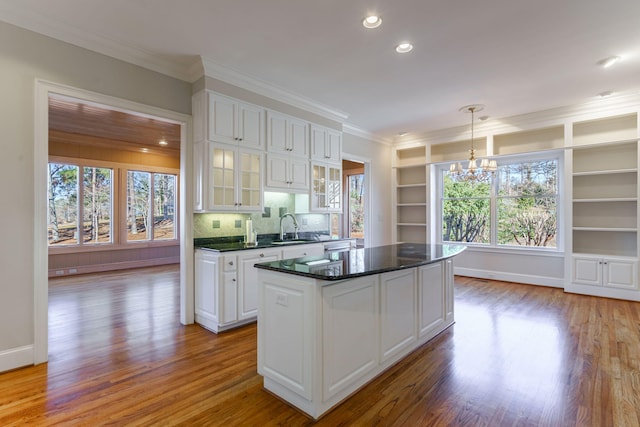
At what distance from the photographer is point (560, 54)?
336 centimetres

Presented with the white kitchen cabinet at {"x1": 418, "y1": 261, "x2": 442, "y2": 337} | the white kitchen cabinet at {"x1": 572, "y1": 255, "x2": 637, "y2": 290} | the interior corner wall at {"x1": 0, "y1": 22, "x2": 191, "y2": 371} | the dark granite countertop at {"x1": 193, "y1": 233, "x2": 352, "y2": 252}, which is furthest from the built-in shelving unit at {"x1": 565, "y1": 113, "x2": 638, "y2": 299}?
the interior corner wall at {"x1": 0, "y1": 22, "x2": 191, "y2": 371}

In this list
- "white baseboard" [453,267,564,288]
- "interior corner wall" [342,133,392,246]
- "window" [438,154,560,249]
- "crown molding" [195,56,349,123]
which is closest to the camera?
"crown molding" [195,56,349,123]

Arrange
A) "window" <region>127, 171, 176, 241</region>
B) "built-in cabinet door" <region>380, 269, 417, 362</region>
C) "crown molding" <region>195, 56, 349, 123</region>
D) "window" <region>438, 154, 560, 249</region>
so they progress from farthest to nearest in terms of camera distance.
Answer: "window" <region>127, 171, 176, 241</region>, "window" <region>438, 154, 560, 249</region>, "crown molding" <region>195, 56, 349, 123</region>, "built-in cabinet door" <region>380, 269, 417, 362</region>

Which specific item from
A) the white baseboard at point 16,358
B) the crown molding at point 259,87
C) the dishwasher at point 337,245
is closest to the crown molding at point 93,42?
the crown molding at point 259,87

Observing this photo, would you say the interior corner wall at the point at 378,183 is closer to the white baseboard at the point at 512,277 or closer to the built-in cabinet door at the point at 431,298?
the white baseboard at the point at 512,277

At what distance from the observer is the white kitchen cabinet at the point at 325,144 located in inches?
192

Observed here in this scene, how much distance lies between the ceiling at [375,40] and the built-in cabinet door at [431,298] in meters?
2.27

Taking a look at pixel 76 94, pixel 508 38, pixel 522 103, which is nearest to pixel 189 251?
pixel 76 94

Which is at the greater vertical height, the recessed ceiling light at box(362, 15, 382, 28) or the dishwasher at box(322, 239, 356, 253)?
the recessed ceiling light at box(362, 15, 382, 28)

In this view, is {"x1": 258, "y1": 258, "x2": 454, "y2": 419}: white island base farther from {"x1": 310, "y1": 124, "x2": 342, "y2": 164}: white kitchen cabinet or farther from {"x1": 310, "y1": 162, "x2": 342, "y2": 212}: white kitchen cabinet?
{"x1": 310, "y1": 124, "x2": 342, "y2": 164}: white kitchen cabinet

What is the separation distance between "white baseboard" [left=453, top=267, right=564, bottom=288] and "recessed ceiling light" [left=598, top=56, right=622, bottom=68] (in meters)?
3.50

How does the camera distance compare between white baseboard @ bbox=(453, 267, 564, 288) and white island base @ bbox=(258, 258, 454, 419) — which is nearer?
white island base @ bbox=(258, 258, 454, 419)

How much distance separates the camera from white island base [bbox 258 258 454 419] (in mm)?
2014

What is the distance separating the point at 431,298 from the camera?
3.19 metres
